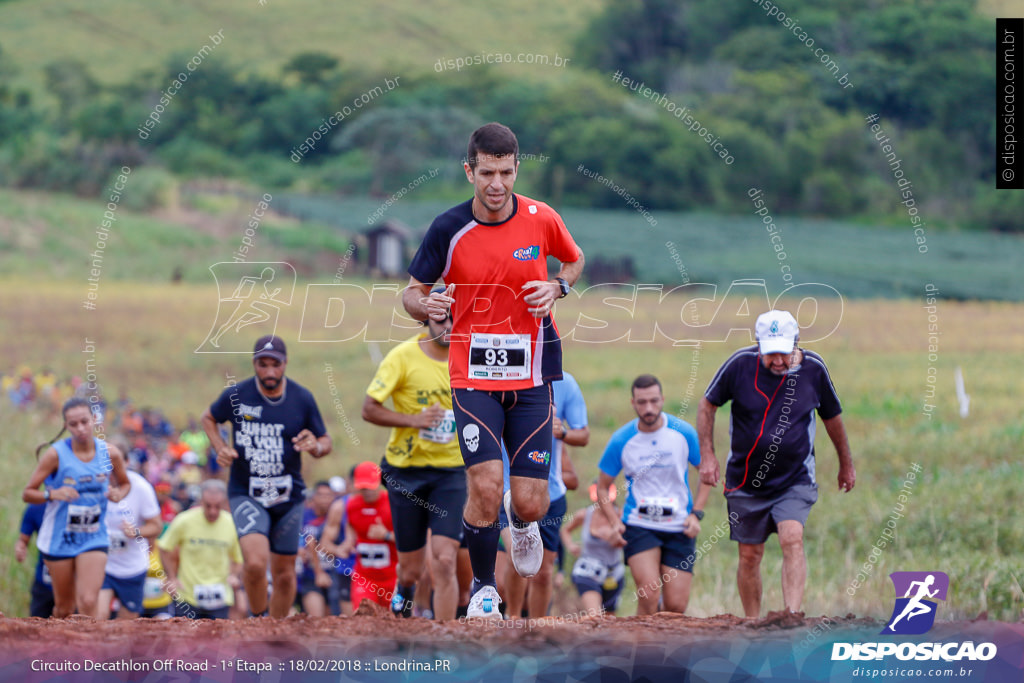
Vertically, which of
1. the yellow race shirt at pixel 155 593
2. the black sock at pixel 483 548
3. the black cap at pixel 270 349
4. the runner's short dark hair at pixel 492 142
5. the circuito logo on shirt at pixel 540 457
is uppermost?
the runner's short dark hair at pixel 492 142

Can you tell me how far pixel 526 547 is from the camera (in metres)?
6.53

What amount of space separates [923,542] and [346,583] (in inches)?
254

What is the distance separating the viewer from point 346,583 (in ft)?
35.9

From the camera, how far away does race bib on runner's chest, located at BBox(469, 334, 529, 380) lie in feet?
20.7

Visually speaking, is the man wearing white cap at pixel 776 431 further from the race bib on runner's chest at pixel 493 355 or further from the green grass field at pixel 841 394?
the green grass field at pixel 841 394

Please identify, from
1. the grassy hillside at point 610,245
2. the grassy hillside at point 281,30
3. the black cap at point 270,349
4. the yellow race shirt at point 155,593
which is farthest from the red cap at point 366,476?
the grassy hillside at point 281,30

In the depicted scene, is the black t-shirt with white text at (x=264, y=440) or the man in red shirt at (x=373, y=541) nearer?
the black t-shirt with white text at (x=264, y=440)

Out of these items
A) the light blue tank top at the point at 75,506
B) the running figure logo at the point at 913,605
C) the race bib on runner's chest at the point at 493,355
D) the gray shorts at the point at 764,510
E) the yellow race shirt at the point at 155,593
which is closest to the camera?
the running figure logo at the point at 913,605

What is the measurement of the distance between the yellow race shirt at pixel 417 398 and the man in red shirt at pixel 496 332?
1923 mm

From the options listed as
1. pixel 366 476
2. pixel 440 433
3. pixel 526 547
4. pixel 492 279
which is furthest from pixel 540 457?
pixel 366 476

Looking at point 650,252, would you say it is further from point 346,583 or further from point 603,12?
point 603,12

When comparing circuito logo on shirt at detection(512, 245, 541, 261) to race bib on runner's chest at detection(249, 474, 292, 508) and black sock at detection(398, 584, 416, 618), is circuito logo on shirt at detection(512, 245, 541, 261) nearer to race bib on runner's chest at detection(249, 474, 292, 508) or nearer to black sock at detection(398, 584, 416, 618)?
race bib on runner's chest at detection(249, 474, 292, 508)

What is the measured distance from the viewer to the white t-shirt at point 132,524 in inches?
391

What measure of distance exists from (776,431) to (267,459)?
370 centimetres
